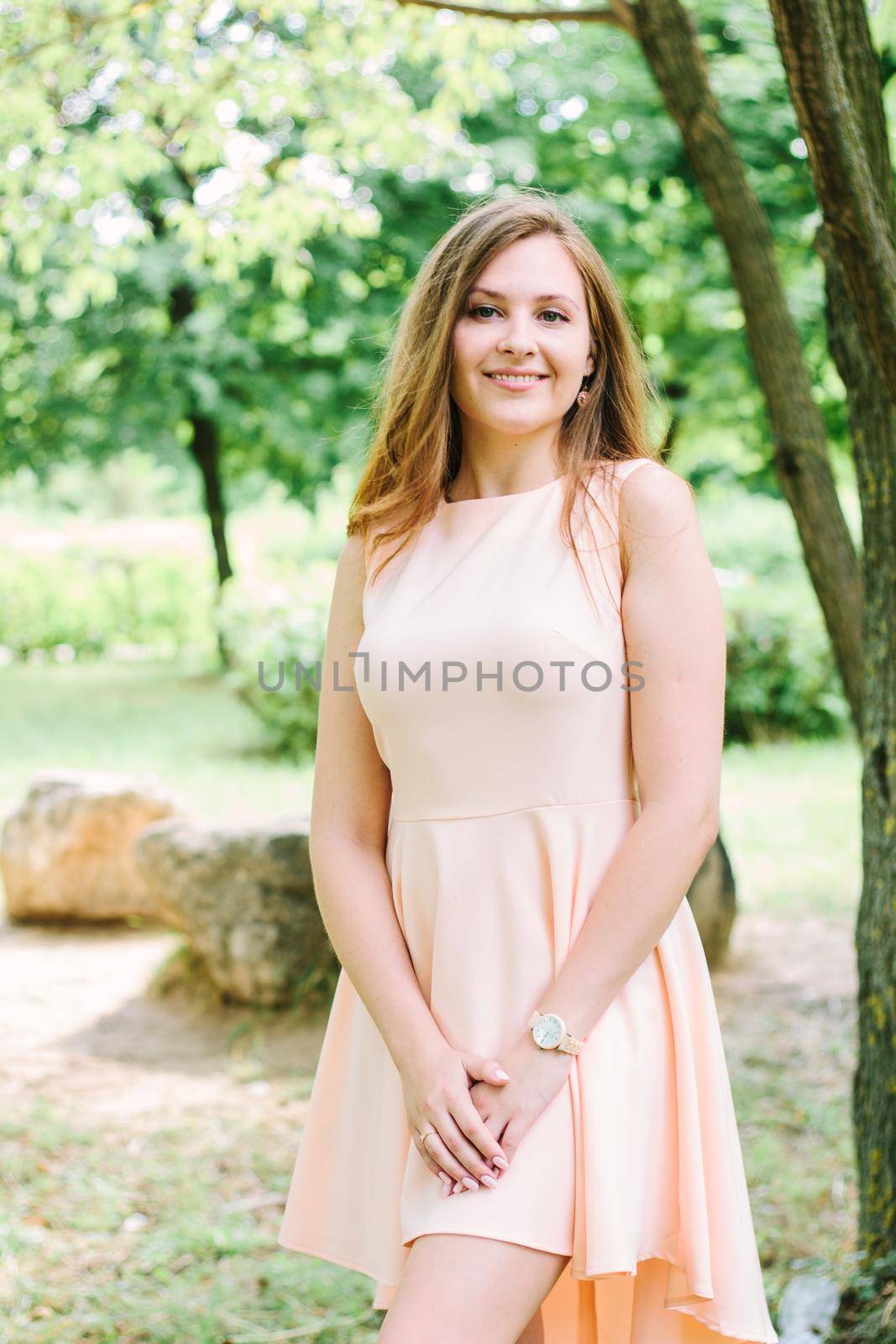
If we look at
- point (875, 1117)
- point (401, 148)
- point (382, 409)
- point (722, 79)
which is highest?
point (722, 79)

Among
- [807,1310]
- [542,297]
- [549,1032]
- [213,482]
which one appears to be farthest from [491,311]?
[213,482]

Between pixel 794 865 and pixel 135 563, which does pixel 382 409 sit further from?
pixel 135 563

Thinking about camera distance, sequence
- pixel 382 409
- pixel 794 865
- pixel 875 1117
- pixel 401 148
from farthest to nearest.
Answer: pixel 794 865 → pixel 401 148 → pixel 875 1117 → pixel 382 409

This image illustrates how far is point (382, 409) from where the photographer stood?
88.2 inches

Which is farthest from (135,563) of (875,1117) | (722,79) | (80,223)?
(875,1117)

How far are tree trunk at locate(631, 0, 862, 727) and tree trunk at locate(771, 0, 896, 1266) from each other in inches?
30.8

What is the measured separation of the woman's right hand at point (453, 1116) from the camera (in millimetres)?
1691

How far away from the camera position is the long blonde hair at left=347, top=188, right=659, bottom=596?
1.98m

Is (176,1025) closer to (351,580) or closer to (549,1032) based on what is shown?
(351,580)

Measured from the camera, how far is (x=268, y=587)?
35.0ft

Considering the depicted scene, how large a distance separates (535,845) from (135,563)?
17.2m

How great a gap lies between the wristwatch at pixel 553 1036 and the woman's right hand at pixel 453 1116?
0.23ft

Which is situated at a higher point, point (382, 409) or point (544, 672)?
point (382, 409)

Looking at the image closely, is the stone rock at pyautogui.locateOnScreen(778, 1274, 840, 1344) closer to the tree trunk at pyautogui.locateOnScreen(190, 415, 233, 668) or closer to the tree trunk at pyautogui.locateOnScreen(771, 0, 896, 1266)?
the tree trunk at pyautogui.locateOnScreen(771, 0, 896, 1266)
